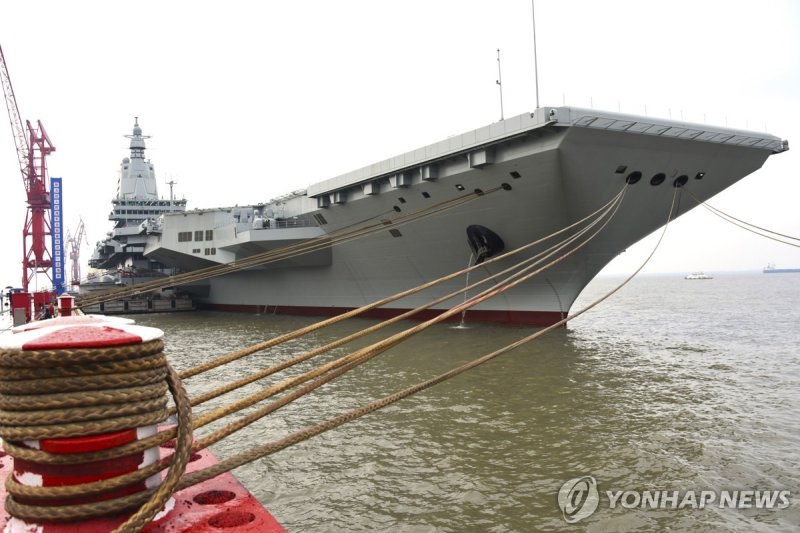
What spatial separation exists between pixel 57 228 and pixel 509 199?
3169 centimetres

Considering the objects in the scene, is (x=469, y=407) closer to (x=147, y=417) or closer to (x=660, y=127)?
(x=147, y=417)

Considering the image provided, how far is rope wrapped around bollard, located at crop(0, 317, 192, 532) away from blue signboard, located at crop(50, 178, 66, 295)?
120ft

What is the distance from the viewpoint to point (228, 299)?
29016 millimetres

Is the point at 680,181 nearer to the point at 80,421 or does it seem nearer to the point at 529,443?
the point at 529,443

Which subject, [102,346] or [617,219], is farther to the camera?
[617,219]

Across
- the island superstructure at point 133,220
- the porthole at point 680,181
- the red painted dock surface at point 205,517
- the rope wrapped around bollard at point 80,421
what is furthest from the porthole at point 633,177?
the island superstructure at point 133,220

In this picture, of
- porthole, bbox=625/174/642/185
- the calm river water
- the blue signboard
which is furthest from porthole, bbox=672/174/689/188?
the blue signboard

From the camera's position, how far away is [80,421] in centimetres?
185

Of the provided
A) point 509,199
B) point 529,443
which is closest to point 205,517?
point 529,443

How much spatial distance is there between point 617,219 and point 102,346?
14.2 metres

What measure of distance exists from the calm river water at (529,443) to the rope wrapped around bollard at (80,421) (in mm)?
2798

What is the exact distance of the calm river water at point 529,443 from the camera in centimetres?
459

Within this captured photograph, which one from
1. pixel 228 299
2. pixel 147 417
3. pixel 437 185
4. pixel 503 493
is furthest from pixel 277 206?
pixel 147 417

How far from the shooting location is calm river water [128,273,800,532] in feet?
15.1
